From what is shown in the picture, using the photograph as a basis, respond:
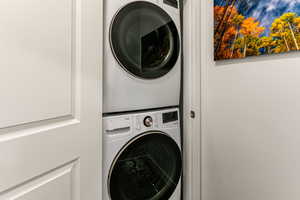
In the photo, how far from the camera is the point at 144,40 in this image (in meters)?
1.12

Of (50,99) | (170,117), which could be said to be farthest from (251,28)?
(50,99)

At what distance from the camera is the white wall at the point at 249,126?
36.1 inches

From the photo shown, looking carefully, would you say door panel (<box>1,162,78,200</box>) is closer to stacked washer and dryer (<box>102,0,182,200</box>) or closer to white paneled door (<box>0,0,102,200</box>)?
white paneled door (<box>0,0,102,200</box>)

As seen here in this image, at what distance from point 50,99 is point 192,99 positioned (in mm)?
1048

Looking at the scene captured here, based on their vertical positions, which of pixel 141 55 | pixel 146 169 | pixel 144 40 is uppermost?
pixel 144 40

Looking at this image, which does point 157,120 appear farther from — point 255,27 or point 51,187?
point 255,27

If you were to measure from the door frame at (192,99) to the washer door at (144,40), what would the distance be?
0.14m

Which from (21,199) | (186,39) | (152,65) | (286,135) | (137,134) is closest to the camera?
(21,199)

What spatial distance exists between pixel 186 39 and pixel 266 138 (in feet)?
3.07

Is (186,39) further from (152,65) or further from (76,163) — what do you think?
(76,163)

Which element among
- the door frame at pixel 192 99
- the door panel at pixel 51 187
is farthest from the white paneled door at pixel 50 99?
the door frame at pixel 192 99

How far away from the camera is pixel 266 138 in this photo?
1.01m

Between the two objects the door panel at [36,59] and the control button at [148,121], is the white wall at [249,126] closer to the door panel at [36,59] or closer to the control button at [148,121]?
the control button at [148,121]

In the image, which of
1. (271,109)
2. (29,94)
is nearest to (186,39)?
(271,109)
